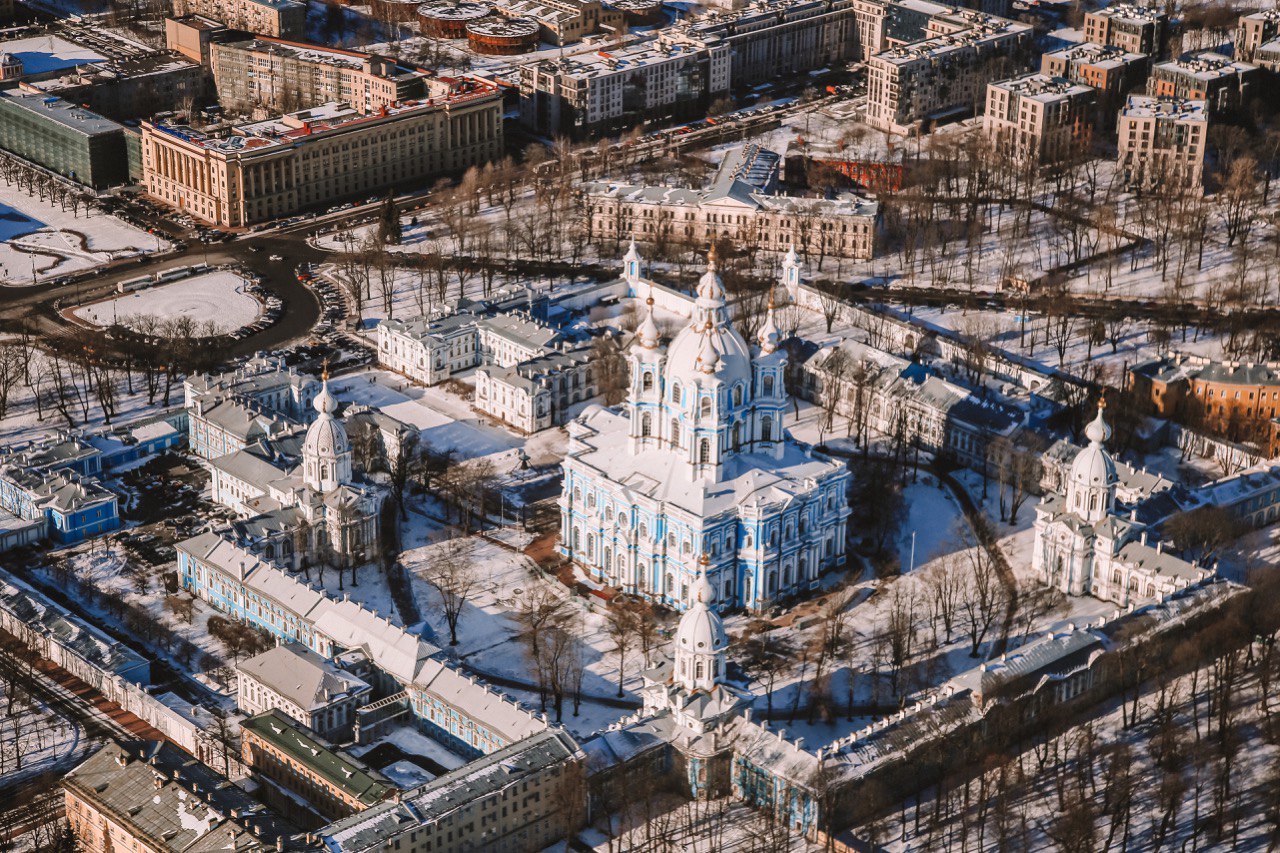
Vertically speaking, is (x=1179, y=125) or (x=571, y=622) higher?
(x=1179, y=125)

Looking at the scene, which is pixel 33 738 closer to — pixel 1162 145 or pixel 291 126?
pixel 291 126

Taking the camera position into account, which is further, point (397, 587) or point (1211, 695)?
point (397, 587)

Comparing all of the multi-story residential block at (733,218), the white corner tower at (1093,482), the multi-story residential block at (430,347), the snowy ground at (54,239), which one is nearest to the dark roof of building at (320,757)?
the multi-story residential block at (430,347)

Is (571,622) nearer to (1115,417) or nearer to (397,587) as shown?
(397,587)

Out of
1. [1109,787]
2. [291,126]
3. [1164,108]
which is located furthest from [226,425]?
[1164,108]

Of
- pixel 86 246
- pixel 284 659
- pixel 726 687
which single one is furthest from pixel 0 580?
pixel 86 246

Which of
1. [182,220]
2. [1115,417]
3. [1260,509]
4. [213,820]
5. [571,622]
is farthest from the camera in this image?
[182,220]

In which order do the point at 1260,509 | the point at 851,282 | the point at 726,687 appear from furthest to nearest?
1. the point at 851,282
2. the point at 1260,509
3. the point at 726,687
